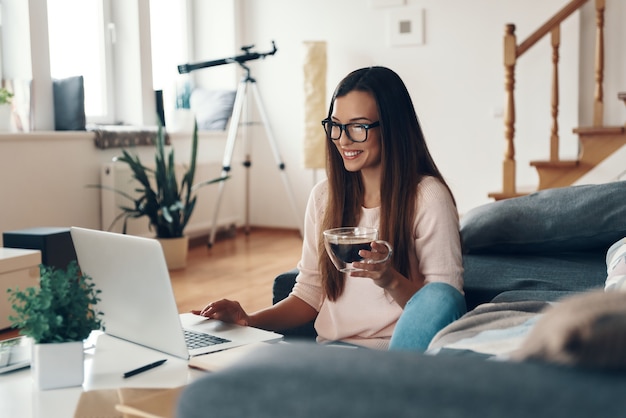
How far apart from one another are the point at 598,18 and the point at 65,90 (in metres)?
Answer: 3.36

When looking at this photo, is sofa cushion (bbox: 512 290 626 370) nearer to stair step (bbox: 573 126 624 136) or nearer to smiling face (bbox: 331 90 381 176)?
smiling face (bbox: 331 90 381 176)

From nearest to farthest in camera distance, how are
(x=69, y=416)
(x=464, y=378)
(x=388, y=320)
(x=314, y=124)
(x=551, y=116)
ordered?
(x=464, y=378) < (x=69, y=416) < (x=388, y=320) < (x=551, y=116) < (x=314, y=124)

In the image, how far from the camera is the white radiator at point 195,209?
5027 millimetres

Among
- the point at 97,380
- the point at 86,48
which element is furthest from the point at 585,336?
the point at 86,48

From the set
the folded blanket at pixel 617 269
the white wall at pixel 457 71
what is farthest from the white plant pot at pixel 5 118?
the folded blanket at pixel 617 269

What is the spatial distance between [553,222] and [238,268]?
275 centimetres

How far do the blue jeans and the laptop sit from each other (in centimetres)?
25

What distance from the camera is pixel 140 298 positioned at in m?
1.31

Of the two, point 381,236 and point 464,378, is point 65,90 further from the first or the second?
point 464,378

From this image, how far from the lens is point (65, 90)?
4.71 meters

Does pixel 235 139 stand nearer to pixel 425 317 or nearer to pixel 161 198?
pixel 161 198

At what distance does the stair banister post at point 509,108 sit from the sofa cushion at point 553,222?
81.4 inches

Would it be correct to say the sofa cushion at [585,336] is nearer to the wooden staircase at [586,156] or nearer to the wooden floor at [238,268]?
the wooden floor at [238,268]

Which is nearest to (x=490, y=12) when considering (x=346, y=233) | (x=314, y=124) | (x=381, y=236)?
(x=314, y=124)
